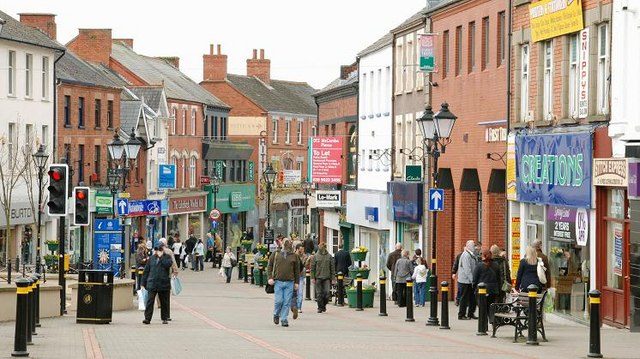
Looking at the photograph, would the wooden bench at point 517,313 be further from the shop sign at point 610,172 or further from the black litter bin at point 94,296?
the black litter bin at point 94,296

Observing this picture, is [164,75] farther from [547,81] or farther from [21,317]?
[21,317]

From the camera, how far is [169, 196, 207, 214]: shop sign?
88.2 metres

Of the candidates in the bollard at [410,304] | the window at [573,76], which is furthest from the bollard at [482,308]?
the window at [573,76]

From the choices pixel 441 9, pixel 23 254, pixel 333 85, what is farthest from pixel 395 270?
pixel 333 85

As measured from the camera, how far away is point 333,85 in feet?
236

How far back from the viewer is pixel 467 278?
31531 millimetres

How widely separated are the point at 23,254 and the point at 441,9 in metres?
24.5

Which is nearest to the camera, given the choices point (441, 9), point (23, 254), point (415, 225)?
point (441, 9)

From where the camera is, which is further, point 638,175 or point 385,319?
point 385,319

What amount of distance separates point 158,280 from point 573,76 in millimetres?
9720

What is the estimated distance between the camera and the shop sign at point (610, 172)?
88.3 feet

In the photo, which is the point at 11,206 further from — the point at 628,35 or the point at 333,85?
the point at 628,35

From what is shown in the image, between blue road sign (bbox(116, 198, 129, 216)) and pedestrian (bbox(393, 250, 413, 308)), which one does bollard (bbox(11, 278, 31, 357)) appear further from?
blue road sign (bbox(116, 198, 129, 216))

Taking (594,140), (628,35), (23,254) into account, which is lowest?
(23,254)
